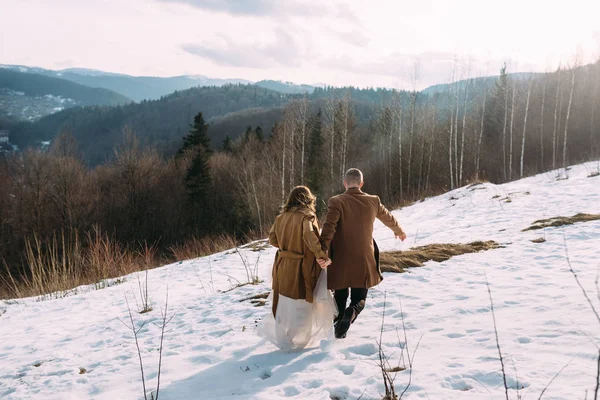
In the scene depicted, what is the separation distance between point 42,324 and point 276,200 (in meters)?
22.8

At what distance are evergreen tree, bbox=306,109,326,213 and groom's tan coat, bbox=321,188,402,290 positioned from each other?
2611 cm

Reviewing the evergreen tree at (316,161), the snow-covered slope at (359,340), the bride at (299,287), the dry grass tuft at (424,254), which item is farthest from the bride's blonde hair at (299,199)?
the evergreen tree at (316,161)

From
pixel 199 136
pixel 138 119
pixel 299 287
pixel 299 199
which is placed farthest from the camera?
pixel 138 119

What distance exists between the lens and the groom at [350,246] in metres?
4.23

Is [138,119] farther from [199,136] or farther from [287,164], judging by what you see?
[287,164]

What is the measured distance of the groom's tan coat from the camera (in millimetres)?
4230

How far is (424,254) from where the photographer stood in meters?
7.61

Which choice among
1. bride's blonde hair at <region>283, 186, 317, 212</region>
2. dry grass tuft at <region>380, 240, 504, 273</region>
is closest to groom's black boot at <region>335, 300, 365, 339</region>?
bride's blonde hair at <region>283, 186, 317, 212</region>

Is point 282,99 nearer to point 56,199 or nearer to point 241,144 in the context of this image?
point 241,144

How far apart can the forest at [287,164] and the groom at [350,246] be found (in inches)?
890

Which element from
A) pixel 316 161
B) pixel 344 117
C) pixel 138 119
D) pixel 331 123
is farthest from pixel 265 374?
pixel 138 119

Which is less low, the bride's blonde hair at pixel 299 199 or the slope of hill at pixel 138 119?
the slope of hill at pixel 138 119

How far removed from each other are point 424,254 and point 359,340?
12.5 feet

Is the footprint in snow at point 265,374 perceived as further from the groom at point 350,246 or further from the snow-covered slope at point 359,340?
the groom at point 350,246
